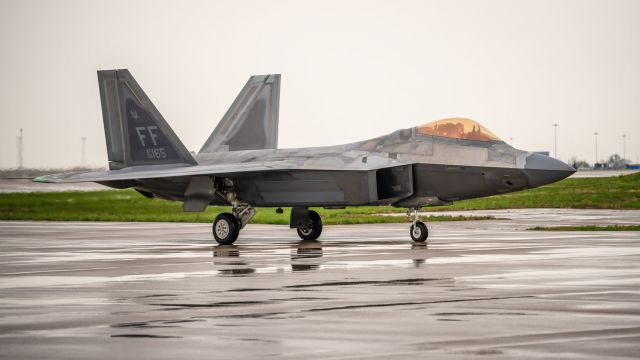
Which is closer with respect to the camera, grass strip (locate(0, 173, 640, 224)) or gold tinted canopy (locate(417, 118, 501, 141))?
gold tinted canopy (locate(417, 118, 501, 141))

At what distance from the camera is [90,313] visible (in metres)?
10.9

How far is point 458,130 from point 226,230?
5497 mm

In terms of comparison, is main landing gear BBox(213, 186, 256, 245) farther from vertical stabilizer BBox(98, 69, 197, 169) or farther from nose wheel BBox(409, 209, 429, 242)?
nose wheel BBox(409, 209, 429, 242)

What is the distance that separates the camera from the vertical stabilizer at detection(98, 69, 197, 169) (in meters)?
26.9

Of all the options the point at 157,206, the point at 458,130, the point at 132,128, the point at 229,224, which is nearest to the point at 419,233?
the point at 458,130

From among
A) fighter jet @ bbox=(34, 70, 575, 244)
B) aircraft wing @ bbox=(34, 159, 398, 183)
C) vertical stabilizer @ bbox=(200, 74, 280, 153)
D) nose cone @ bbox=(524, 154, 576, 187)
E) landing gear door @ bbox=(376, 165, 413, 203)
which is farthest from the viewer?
vertical stabilizer @ bbox=(200, 74, 280, 153)

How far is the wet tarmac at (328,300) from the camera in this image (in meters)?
8.62

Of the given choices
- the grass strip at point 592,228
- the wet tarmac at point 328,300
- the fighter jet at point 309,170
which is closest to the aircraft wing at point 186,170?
the fighter jet at point 309,170

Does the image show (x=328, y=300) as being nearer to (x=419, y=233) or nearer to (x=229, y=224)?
(x=419, y=233)

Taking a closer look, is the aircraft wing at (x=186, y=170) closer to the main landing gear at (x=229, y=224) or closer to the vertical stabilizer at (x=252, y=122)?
the main landing gear at (x=229, y=224)

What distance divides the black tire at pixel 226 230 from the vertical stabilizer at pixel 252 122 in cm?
583

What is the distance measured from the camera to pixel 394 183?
23.4 meters

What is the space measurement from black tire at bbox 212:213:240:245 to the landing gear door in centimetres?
333

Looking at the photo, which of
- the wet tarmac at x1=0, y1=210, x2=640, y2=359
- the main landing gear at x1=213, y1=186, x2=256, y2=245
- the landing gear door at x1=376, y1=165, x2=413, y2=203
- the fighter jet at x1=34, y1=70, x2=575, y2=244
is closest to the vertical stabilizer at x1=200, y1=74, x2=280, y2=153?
the fighter jet at x1=34, y1=70, x2=575, y2=244
